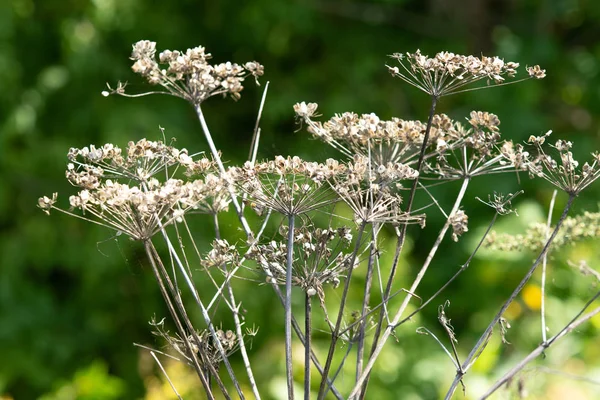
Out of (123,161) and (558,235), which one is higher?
(123,161)

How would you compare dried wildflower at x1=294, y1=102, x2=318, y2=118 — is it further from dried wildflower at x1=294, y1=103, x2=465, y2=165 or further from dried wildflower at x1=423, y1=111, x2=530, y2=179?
dried wildflower at x1=423, y1=111, x2=530, y2=179

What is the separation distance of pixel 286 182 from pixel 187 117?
351cm

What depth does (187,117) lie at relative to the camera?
4.29 metres

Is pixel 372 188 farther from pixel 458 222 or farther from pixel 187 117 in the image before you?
pixel 187 117

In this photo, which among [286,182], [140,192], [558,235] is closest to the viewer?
[140,192]

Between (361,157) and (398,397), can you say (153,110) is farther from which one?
(361,157)

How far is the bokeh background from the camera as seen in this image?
389 centimetres

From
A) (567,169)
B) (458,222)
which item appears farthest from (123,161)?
(567,169)

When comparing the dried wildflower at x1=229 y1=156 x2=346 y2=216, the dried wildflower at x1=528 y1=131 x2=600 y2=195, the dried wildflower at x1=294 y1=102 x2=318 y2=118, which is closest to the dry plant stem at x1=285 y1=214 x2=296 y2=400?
the dried wildflower at x1=229 y1=156 x2=346 y2=216

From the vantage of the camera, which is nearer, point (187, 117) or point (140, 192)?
point (140, 192)

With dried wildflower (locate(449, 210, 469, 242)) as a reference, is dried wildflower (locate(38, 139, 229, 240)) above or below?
above

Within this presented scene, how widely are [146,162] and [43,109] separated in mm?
3672

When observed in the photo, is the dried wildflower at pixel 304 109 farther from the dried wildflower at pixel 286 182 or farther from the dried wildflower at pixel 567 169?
the dried wildflower at pixel 567 169

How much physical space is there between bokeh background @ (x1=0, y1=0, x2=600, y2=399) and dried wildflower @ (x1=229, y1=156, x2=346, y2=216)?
8.90 ft
